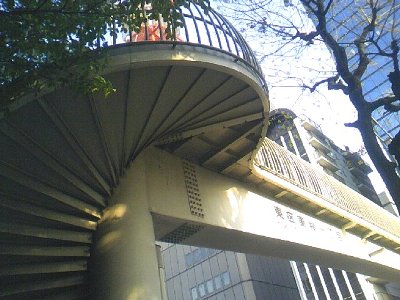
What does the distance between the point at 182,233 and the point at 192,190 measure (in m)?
0.93

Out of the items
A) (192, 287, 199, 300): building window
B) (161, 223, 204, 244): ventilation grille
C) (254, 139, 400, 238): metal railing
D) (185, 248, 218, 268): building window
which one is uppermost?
(185, 248, 218, 268): building window

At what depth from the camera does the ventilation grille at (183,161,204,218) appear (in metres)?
8.06

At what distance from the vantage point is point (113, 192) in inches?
267

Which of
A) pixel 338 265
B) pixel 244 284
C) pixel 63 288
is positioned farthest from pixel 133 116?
pixel 244 284

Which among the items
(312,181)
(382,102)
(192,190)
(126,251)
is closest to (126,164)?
(126,251)

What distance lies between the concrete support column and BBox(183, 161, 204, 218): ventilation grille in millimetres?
1366

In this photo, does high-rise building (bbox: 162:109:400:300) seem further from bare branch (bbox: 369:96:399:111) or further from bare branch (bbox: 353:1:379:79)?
bare branch (bbox: 369:96:399:111)

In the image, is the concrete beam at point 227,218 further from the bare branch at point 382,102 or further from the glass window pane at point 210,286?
the glass window pane at point 210,286

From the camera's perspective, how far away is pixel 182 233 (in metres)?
8.30

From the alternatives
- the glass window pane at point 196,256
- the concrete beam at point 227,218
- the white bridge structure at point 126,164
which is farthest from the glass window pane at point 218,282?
the white bridge structure at point 126,164

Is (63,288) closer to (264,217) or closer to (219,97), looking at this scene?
(219,97)

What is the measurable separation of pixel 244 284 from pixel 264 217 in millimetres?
18181

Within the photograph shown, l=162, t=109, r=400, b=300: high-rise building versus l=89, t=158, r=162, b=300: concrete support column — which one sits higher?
l=162, t=109, r=400, b=300: high-rise building

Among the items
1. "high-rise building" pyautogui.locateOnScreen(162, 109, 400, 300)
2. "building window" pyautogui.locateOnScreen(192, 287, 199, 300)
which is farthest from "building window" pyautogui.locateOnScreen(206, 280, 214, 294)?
"building window" pyautogui.locateOnScreen(192, 287, 199, 300)
